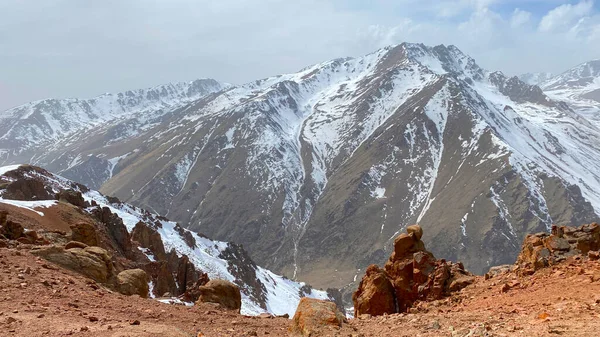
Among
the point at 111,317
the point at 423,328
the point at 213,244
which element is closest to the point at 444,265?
the point at 423,328

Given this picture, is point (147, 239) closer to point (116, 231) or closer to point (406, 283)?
point (116, 231)

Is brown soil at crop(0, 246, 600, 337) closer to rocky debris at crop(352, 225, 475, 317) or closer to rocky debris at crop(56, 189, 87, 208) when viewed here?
rocky debris at crop(352, 225, 475, 317)

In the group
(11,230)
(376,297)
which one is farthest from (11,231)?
(376,297)

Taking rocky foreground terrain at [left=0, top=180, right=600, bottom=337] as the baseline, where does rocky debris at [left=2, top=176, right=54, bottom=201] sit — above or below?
above

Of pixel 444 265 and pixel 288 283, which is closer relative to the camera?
pixel 444 265

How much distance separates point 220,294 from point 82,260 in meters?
9.26

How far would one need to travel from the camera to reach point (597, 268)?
717 inches

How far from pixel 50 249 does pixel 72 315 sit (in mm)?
8989

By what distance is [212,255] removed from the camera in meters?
122

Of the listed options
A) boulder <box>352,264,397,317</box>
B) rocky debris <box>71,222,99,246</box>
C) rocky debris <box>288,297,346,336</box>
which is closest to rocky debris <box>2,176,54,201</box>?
rocky debris <box>71,222,99,246</box>

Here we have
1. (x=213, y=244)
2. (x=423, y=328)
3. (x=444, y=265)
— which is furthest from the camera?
(x=213, y=244)

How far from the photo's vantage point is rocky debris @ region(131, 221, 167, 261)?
82688 mm

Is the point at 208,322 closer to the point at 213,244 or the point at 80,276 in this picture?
the point at 80,276

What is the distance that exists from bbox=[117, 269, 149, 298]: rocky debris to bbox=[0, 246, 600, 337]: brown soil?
16.2 feet
